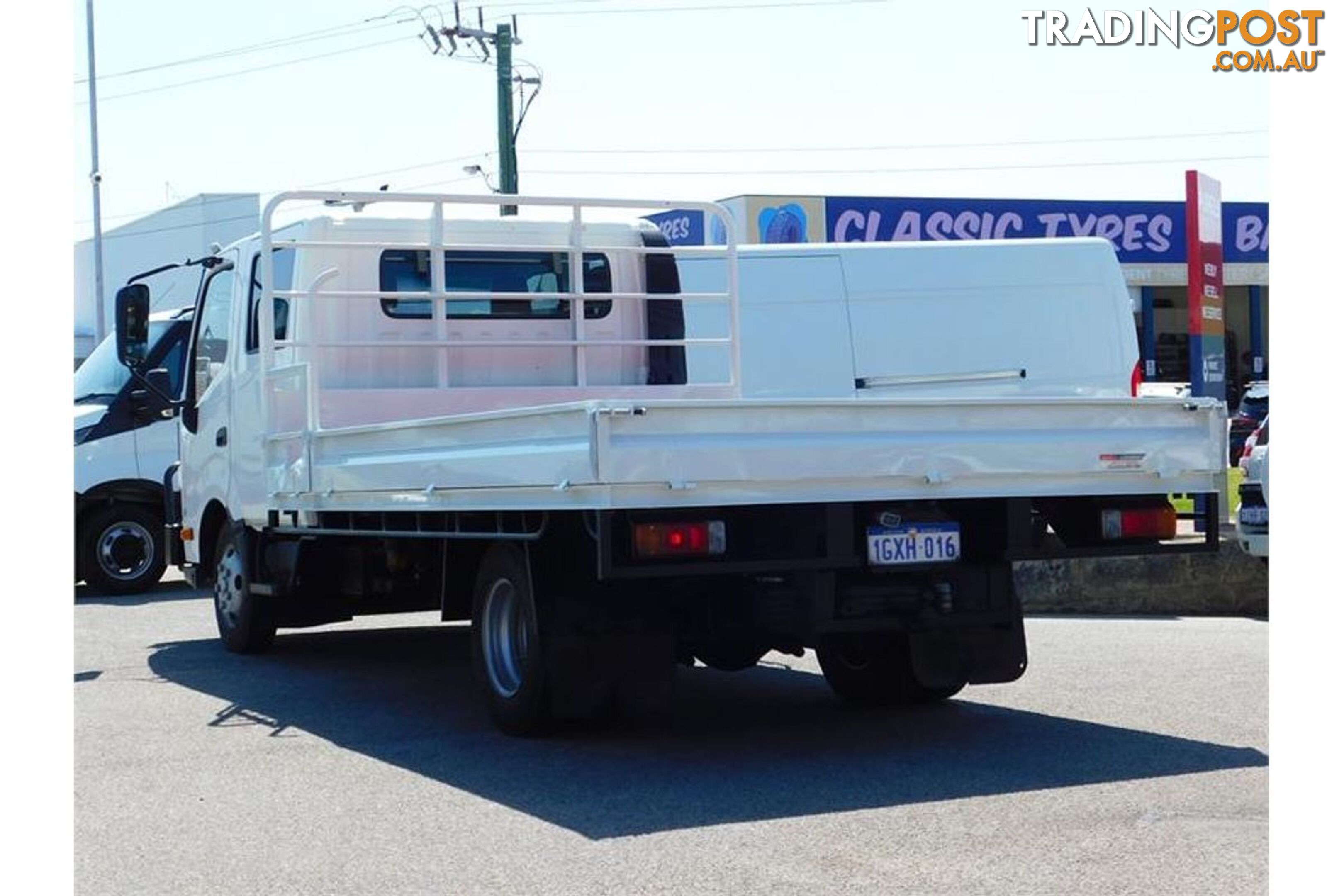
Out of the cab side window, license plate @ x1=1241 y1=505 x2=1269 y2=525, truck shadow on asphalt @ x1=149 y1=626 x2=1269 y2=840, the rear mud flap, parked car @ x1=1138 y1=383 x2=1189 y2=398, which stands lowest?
truck shadow on asphalt @ x1=149 y1=626 x2=1269 y2=840

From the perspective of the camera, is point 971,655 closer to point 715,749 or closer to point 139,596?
point 715,749

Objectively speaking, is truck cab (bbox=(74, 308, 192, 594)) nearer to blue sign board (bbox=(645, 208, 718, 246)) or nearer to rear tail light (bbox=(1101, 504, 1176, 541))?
rear tail light (bbox=(1101, 504, 1176, 541))

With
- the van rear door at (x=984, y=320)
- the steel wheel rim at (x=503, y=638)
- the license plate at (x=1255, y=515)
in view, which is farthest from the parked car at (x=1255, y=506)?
the steel wheel rim at (x=503, y=638)

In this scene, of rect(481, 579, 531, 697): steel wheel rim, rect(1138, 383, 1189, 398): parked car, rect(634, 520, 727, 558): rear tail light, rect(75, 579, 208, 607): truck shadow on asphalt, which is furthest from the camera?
rect(1138, 383, 1189, 398): parked car

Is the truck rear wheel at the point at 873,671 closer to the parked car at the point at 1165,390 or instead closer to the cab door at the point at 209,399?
the cab door at the point at 209,399

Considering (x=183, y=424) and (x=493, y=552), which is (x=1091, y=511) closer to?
(x=493, y=552)

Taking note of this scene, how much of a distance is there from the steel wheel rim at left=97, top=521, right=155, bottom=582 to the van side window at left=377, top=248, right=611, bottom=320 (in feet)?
23.0

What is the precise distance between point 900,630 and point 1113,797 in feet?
4.64

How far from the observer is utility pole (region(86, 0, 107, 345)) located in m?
42.7

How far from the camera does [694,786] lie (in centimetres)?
751

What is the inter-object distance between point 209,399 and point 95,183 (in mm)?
34579

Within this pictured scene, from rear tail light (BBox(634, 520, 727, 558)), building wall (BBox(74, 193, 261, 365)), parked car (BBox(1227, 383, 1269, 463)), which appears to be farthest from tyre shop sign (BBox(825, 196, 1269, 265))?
rear tail light (BBox(634, 520, 727, 558))

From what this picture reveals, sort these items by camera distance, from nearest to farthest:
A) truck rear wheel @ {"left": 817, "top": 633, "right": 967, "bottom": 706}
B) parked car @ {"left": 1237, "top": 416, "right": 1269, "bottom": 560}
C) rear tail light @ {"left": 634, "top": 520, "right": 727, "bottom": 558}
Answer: rear tail light @ {"left": 634, "top": 520, "right": 727, "bottom": 558} → truck rear wheel @ {"left": 817, "top": 633, "right": 967, "bottom": 706} → parked car @ {"left": 1237, "top": 416, "right": 1269, "bottom": 560}

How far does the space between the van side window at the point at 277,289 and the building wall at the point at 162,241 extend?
35883 mm
